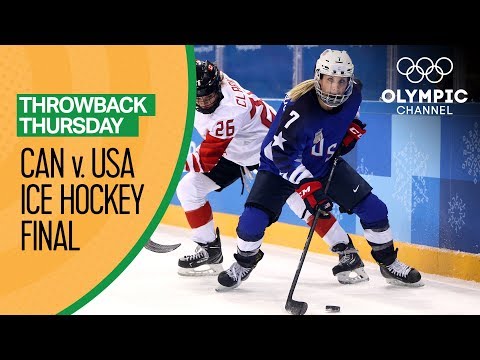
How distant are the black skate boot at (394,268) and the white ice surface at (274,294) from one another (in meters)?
0.04

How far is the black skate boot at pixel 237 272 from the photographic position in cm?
707

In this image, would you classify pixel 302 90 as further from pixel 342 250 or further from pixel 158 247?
pixel 158 247

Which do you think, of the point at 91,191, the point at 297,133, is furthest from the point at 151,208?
the point at 297,133

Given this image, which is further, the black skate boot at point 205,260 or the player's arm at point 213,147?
the black skate boot at point 205,260

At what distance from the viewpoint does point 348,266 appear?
7.28 m

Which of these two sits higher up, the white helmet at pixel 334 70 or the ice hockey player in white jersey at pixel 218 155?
the white helmet at pixel 334 70

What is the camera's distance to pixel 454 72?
7293 millimetres

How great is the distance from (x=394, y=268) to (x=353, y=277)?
0.26 metres

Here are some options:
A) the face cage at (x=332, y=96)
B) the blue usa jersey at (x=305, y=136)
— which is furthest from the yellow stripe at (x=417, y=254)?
the face cage at (x=332, y=96)

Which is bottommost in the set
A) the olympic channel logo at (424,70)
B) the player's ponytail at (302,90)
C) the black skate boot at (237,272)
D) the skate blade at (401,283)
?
the skate blade at (401,283)

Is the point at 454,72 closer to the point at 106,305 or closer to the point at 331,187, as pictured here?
the point at 331,187

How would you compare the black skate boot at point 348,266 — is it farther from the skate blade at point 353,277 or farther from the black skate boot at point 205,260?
the black skate boot at point 205,260

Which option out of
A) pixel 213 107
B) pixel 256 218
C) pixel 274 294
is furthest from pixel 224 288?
pixel 213 107

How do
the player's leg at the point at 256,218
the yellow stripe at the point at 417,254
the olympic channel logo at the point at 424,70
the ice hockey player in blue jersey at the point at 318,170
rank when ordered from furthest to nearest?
the olympic channel logo at the point at 424,70 → the yellow stripe at the point at 417,254 → the player's leg at the point at 256,218 → the ice hockey player in blue jersey at the point at 318,170
